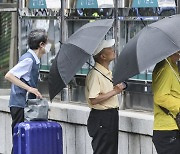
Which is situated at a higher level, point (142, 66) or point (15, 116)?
point (142, 66)

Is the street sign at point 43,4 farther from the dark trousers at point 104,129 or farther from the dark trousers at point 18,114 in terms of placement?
the dark trousers at point 104,129

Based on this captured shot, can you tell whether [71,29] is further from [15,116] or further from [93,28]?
[93,28]

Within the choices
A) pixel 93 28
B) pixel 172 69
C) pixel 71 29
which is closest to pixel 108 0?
pixel 71 29

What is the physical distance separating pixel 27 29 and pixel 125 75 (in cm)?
450

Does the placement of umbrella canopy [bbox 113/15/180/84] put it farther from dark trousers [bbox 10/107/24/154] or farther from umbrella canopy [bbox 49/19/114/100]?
dark trousers [bbox 10/107/24/154]

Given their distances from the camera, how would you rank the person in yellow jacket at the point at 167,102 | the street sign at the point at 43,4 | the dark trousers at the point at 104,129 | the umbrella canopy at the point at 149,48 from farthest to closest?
the street sign at the point at 43,4, the dark trousers at the point at 104,129, the person in yellow jacket at the point at 167,102, the umbrella canopy at the point at 149,48

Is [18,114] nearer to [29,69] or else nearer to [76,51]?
[29,69]

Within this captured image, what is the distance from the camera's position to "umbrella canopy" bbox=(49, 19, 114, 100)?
26.4 ft

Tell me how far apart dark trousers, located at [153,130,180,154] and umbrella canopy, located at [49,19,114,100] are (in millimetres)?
1101

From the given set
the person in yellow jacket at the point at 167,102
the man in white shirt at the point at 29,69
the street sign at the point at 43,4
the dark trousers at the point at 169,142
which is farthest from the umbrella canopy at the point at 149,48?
the street sign at the point at 43,4

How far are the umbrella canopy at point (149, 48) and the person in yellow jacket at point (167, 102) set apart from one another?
268mm

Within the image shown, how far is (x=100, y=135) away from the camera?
845 cm

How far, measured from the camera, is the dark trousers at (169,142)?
7469 mm

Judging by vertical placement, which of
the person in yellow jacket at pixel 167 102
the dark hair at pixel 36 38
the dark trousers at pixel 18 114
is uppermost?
the dark hair at pixel 36 38
